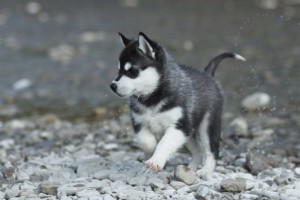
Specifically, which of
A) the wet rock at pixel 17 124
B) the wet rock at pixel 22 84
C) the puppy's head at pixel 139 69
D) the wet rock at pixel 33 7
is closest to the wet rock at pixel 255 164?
the puppy's head at pixel 139 69

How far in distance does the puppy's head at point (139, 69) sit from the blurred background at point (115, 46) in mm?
2799

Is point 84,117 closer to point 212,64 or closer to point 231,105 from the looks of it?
point 231,105

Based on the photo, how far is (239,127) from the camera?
7.32 metres

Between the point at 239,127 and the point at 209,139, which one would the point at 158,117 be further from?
the point at 239,127

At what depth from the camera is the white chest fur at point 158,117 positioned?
5191 millimetres

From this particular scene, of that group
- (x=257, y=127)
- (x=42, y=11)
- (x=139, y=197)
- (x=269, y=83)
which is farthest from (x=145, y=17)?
(x=139, y=197)

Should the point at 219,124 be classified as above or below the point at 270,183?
above

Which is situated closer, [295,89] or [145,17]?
[295,89]

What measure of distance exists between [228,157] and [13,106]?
154 inches

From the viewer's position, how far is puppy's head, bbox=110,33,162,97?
5102 mm

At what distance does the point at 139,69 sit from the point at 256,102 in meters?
3.44

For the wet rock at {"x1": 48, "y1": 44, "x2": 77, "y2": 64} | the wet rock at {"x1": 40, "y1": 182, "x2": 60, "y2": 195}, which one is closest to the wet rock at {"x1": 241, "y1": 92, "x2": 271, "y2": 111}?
the wet rock at {"x1": 40, "y1": 182, "x2": 60, "y2": 195}

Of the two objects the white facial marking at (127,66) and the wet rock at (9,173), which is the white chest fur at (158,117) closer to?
the white facial marking at (127,66)

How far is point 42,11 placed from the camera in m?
19.0
